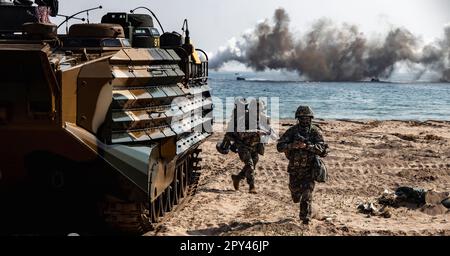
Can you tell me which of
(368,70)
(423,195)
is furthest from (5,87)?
(368,70)

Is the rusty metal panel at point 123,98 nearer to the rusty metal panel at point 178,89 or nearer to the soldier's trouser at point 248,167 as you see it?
the rusty metal panel at point 178,89

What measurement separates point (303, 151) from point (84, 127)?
3.52 meters

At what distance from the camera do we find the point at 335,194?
43.1 feet

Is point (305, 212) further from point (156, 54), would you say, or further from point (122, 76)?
point (122, 76)

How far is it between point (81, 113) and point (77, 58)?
2.37 ft

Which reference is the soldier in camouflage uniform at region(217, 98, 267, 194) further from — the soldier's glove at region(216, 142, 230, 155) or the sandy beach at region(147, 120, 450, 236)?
the sandy beach at region(147, 120, 450, 236)

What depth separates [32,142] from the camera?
7668 mm

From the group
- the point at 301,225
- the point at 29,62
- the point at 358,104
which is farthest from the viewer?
the point at 358,104

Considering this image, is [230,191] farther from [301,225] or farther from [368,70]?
[368,70]

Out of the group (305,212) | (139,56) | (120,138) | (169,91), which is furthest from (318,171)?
(120,138)

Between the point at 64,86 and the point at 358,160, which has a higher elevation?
the point at 64,86

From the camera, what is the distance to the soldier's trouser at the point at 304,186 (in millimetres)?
10195

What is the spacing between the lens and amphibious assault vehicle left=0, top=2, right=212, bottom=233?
297 inches

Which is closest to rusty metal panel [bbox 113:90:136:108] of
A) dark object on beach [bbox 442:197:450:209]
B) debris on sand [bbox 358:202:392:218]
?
debris on sand [bbox 358:202:392:218]
